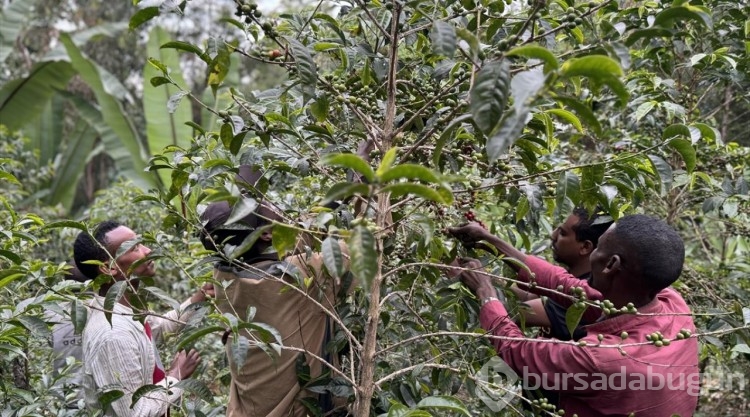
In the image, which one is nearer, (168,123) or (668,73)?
(668,73)

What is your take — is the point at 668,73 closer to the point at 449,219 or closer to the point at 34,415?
the point at 449,219

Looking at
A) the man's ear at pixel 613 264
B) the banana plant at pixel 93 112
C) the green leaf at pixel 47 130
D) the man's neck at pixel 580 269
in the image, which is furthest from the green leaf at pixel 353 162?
the green leaf at pixel 47 130

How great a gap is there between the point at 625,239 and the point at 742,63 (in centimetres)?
116

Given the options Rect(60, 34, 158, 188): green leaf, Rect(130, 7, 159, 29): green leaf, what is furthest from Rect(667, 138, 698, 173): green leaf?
Rect(60, 34, 158, 188): green leaf

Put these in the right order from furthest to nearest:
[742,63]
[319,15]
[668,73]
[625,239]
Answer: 1. [668,73]
2. [742,63]
3. [625,239]
4. [319,15]

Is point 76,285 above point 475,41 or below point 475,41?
below

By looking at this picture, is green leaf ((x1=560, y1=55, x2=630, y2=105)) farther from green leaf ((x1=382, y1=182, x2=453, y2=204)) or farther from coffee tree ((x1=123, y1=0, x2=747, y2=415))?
green leaf ((x1=382, y1=182, x2=453, y2=204))

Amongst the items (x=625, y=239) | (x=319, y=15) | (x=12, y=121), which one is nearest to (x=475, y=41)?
(x=319, y=15)

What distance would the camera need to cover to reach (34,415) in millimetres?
2383

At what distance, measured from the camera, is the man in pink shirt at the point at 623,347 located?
2.21 m

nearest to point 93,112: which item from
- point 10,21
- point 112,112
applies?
point 112,112

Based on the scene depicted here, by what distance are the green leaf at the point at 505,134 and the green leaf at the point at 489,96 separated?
0.05 m

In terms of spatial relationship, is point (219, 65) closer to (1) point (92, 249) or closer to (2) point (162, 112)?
(1) point (92, 249)

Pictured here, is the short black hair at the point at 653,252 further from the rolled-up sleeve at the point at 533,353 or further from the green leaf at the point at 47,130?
the green leaf at the point at 47,130
